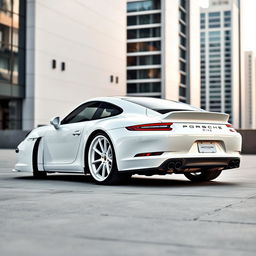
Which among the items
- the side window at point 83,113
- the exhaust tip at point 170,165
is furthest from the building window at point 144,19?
the exhaust tip at point 170,165

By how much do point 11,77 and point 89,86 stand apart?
35.0ft

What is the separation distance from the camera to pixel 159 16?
268ft

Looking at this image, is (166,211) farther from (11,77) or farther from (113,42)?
(113,42)

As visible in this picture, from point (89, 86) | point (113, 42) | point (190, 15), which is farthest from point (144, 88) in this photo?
point (89, 86)

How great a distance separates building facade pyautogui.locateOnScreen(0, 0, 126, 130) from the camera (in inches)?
1666

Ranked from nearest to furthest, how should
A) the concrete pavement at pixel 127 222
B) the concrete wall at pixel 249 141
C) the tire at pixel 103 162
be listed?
the concrete pavement at pixel 127 222
the tire at pixel 103 162
the concrete wall at pixel 249 141

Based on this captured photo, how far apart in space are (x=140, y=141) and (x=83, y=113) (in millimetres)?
1744

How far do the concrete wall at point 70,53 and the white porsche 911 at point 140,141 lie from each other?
3522cm

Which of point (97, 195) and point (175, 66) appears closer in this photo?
point (97, 195)

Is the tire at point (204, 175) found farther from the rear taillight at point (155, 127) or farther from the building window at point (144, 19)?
the building window at point (144, 19)

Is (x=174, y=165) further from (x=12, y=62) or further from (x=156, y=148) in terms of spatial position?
(x=12, y=62)

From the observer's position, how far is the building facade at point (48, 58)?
42312mm

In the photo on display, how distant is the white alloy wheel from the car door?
0.36 meters

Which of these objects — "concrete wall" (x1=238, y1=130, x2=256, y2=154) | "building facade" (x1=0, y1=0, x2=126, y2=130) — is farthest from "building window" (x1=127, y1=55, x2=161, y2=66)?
"concrete wall" (x1=238, y1=130, x2=256, y2=154)
